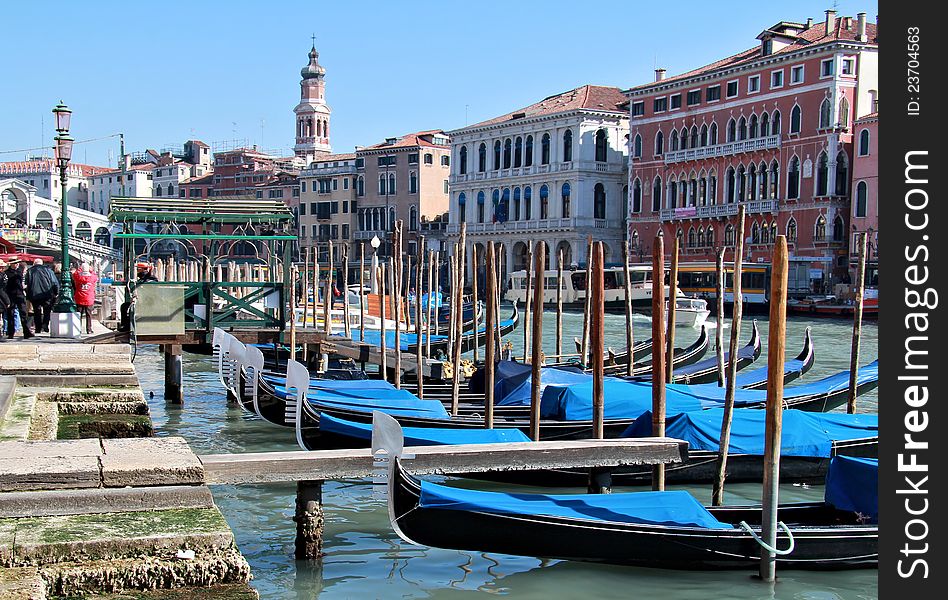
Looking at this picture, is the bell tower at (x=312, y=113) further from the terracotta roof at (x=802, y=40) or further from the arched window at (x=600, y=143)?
the terracotta roof at (x=802, y=40)

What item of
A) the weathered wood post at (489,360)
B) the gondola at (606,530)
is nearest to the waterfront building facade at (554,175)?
the weathered wood post at (489,360)

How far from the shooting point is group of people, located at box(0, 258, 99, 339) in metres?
8.98

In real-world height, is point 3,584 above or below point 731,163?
below

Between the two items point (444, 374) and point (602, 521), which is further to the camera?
point (444, 374)

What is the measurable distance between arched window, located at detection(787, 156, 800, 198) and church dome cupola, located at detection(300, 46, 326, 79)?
1360 inches

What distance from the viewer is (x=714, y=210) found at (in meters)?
27.7

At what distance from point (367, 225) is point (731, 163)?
1633 centimetres

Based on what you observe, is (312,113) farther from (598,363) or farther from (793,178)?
(598,363)

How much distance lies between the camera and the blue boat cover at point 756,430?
5887 mm

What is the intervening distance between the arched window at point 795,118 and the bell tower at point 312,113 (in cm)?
3137

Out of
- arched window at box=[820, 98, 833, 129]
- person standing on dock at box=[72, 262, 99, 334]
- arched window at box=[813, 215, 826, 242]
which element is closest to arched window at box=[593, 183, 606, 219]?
arched window at box=[813, 215, 826, 242]
